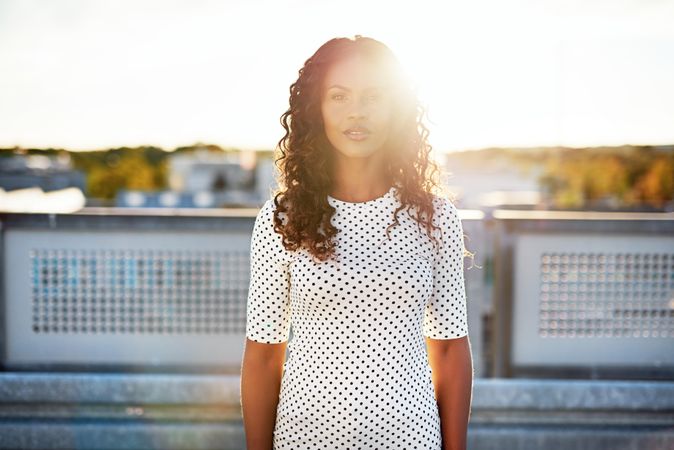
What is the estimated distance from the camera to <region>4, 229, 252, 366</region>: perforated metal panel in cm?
404

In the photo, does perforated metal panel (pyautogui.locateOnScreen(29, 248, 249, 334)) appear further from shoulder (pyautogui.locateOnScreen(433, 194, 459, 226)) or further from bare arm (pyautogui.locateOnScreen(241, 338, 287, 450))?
shoulder (pyautogui.locateOnScreen(433, 194, 459, 226))

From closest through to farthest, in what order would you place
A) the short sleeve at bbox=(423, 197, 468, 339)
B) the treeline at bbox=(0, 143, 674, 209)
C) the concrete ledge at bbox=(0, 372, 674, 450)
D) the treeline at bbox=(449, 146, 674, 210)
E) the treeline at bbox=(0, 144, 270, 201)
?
the short sleeve at bbox=(423, 197, 468, 339) → the concrete ledge at bbox=(0, 372, 674, 450) → the treeline at bbox=(449, 146, 674, 210) → the treeline at bbox=(0, 143, 674, 209) → the treeline at bbox=(0, 144, 270, 201)

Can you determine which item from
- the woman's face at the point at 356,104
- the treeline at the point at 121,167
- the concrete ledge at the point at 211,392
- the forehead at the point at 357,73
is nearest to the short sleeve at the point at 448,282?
the woman's face at the point at 356,104

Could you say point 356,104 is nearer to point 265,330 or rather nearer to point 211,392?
point 265,330

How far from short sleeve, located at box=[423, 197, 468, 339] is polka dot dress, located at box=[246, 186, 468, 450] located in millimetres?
62

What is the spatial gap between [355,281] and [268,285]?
260 mm

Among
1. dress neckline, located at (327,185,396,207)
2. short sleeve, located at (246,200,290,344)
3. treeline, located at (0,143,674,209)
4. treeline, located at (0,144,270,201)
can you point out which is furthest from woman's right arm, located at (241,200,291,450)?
treeline, located at (0,143,674,209)

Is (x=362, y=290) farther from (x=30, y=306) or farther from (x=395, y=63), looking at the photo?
(x=30, y=306)

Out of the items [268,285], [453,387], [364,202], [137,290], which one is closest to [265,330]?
[268,285]

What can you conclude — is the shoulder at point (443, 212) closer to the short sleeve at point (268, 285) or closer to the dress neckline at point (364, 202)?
the dress neckline at point (364, 202)

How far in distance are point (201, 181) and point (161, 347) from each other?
47.9 metres

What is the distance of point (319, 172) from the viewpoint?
202 centimetres

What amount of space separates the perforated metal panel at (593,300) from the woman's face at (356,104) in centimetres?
233

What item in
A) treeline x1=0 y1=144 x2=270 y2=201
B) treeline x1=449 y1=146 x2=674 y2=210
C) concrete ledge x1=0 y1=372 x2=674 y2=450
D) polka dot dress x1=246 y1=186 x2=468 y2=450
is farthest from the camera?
treeline x1=0 y1=144 x2=270 y2=201
